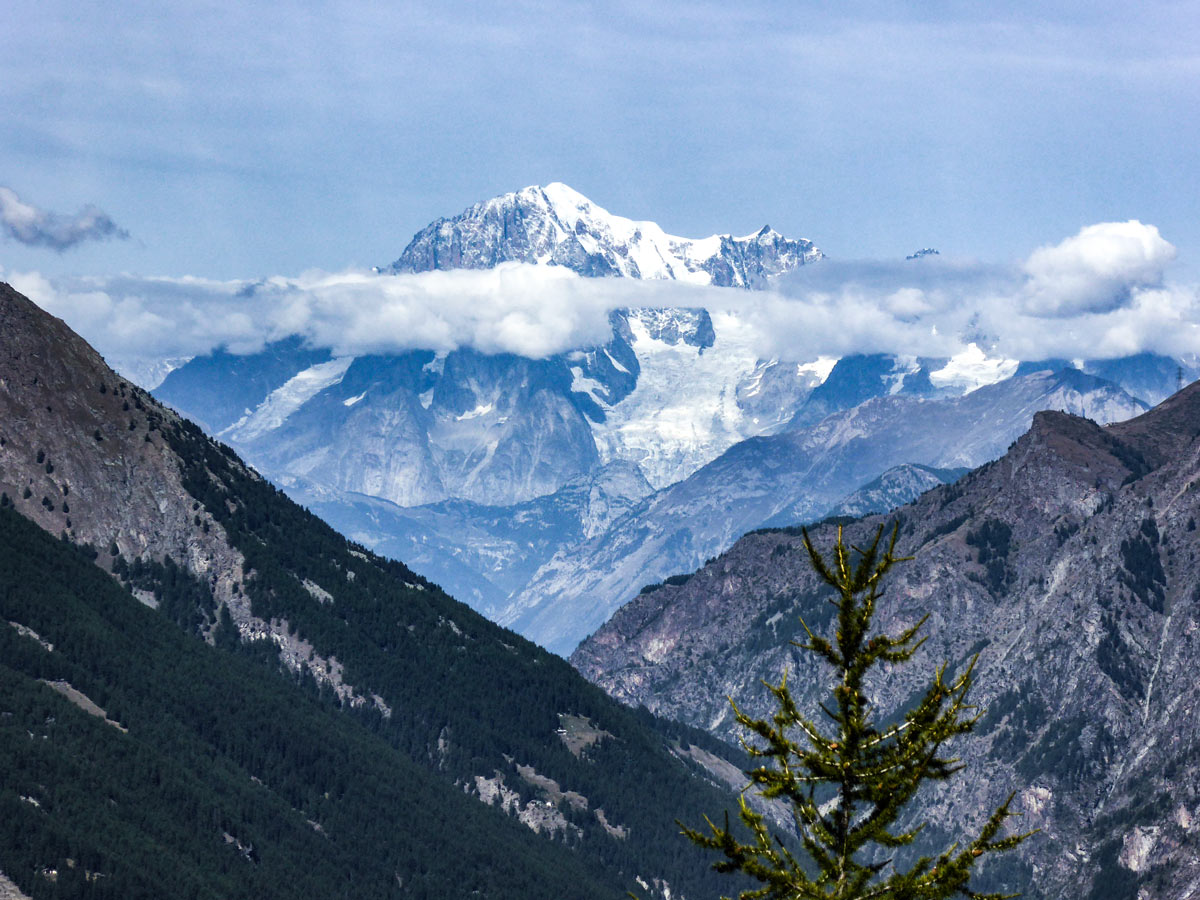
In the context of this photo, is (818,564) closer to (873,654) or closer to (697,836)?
(873,654)

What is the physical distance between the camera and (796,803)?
52.1 metres

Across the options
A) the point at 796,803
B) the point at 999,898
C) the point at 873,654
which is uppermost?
the point at 873,654

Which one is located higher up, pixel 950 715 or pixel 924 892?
pixel 950 715

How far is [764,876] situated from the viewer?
51938 millimetres

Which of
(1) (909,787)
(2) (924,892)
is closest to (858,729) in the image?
(1) (909,787)

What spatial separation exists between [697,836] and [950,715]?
9.84 m

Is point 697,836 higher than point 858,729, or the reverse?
point 858,729

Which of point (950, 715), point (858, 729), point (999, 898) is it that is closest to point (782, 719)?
point (858, 729)

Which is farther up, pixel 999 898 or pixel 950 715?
pixel 950 715

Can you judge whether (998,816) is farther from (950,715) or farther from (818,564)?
(818,564)

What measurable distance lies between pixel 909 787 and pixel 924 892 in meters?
3.46

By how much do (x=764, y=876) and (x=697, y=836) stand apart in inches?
114

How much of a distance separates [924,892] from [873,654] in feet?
26.5

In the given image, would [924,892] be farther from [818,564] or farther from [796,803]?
[818,564]
